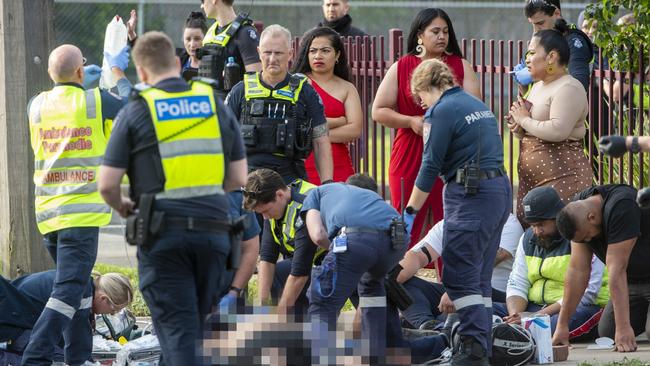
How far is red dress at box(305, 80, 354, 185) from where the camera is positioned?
9383 millimetres

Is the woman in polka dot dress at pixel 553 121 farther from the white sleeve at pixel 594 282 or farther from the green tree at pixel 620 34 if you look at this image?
the green tree at pixel 620 34

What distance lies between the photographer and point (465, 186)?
7.32 meters

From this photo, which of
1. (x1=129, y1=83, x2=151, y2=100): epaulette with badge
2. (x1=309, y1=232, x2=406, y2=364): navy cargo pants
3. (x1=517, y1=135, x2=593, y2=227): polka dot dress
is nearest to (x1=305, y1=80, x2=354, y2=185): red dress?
(x1=517, y1=135, x2=593, y2=227): polka dot dress

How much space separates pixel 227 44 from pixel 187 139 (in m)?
3.30

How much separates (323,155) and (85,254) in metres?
1.84

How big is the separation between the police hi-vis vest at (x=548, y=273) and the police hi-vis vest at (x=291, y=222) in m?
1.55

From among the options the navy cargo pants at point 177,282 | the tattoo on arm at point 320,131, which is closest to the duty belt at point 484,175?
the tattoo on arm at point 320,131

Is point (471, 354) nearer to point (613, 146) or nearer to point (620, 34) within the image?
point (613, 146)

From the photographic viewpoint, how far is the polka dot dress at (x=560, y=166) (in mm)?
8742

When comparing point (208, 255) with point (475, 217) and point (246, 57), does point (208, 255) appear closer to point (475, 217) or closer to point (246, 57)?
point (475, 217)

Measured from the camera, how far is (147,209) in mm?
5848

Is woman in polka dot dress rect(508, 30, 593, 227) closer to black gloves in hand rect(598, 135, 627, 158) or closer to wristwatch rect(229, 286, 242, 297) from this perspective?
black gloves in hand rect(598, 135, 627, 158)

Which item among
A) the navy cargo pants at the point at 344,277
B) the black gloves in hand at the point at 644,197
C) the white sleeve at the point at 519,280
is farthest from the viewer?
the white sleeve at the point at 519,280

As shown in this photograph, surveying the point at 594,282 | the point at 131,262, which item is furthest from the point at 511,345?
the point at 131,262
